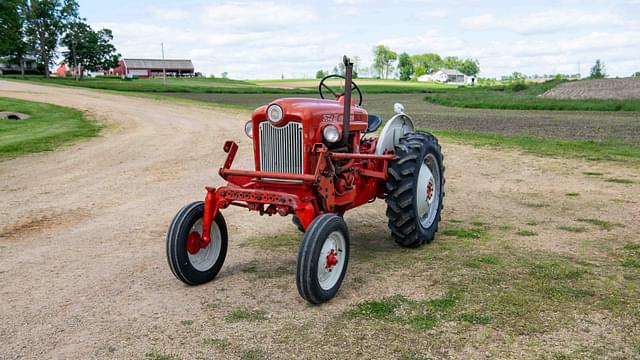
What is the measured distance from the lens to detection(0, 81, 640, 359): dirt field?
3955mm

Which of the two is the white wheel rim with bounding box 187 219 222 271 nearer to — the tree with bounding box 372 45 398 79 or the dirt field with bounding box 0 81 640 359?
the dirt field with bounding box 0 81 640 359

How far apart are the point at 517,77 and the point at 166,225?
134m

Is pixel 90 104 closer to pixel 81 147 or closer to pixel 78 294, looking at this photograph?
pixel 81 147

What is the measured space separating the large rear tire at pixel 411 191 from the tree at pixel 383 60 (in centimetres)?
11748

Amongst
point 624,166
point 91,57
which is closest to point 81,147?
point 624,166

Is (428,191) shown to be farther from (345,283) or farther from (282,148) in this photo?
(282,148)

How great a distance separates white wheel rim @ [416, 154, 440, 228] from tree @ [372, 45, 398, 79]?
384ft

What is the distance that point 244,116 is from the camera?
24234 millimetres

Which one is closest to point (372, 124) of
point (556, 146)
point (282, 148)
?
point (282, 148)

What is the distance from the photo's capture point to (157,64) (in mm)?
115188

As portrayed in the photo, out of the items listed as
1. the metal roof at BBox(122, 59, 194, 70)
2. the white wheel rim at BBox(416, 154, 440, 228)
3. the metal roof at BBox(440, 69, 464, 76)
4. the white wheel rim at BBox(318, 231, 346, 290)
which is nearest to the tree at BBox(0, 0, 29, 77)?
the metal roof at BBox(122, 59, 194, 70)

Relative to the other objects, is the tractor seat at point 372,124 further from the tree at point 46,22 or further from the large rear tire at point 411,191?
the tree at point 46,22

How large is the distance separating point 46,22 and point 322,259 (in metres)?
78.2

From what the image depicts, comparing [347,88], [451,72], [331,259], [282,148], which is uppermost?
[451,72]
